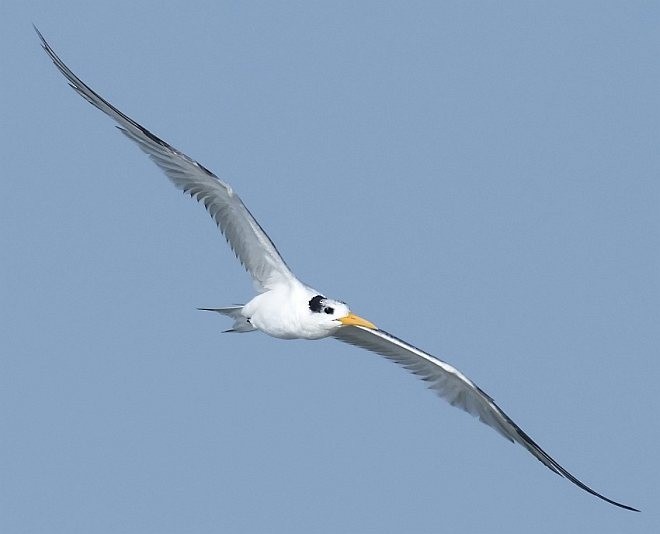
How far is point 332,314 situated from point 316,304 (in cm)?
16

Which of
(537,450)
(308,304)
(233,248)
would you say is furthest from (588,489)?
(233,248)

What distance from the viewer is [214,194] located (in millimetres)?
10852

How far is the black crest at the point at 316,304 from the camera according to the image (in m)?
10.5

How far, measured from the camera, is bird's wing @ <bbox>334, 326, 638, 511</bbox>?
11281mm

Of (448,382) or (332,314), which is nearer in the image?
(332,314)

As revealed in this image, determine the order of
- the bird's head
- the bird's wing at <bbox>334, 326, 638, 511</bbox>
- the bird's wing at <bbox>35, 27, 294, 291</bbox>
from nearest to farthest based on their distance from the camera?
the bird's wing at <bbox>35, 27, 294, 291</bbox>, the bird's head, the bird's wing at <bbox>334, 326, 638, 511</bbox>

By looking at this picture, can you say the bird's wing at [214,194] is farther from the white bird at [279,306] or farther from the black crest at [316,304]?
the black crest at [316,304]

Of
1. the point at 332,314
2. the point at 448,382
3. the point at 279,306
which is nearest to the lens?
the point at 332,314

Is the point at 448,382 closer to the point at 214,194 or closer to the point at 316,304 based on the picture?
the point at 316,304


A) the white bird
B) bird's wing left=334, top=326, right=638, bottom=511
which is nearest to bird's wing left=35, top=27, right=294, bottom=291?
Answer: the white bird

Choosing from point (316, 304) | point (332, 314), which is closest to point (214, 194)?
point (316, 304)

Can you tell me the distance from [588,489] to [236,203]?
13.5ft

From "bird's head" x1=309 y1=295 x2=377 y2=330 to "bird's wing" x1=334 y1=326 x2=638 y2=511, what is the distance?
59 cm

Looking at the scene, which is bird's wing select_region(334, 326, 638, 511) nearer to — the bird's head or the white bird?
the white bird
